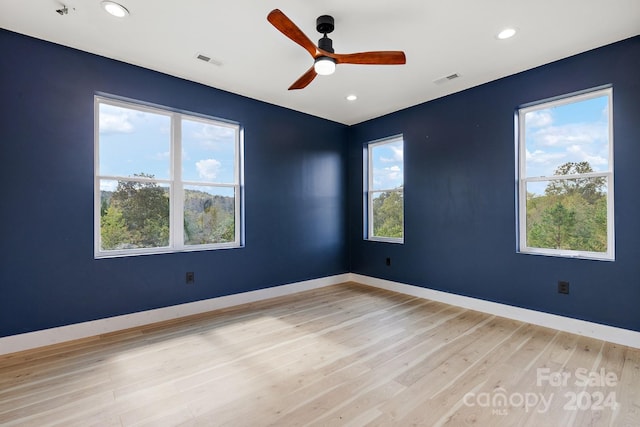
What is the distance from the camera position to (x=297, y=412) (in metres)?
1.82

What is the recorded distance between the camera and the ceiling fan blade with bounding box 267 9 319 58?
6.39 ft

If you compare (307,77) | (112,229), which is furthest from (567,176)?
(112,229)

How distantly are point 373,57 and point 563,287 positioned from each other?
117 inches

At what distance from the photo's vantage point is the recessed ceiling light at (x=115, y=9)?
229 centimetres

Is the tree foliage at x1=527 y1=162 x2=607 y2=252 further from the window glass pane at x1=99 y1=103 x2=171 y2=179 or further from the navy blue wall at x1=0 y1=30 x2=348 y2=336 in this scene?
the window glass pane at x1=99 y1=103 x2=171 y2=179

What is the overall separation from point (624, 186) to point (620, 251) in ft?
1.97

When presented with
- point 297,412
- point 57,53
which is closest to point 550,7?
point 297,412

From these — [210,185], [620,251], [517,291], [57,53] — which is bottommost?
[517,291]

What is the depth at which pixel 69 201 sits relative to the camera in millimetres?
2859

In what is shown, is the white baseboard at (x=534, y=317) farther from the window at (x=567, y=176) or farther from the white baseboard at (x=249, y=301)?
the window at (x=567, y=176)

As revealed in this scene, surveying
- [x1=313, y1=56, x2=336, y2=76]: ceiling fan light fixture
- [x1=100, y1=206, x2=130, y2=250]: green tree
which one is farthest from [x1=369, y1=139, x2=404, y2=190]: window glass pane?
[x1=100, y1=206, x2=130, y2=250]: green tree

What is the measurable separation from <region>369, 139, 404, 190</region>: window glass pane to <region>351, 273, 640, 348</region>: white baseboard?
1.60 metres

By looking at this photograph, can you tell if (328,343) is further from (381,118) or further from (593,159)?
(381,118)

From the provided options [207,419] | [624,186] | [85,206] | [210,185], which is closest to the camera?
[207,419]
